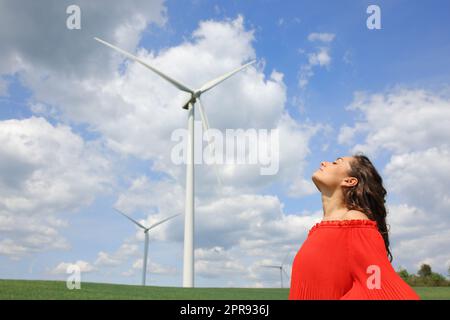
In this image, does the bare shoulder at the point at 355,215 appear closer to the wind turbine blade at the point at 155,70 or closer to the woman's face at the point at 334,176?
the woman's face at the point at 334,176

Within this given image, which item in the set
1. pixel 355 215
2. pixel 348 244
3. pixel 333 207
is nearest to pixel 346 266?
pixel 348 244

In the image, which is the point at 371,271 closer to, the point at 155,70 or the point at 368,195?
the point at 368,195

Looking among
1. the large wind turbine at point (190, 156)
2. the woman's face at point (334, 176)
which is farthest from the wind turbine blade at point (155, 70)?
the woman's face at point (334, 176)

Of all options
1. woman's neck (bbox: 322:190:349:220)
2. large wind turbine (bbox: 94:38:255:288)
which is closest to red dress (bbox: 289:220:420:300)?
woman's neck (bbox: 322:190:349:220)

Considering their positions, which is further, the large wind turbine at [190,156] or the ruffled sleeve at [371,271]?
the large wind turbine at [190,156]

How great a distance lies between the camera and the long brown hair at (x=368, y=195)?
13.9ft

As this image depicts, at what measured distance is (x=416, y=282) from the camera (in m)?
63.4

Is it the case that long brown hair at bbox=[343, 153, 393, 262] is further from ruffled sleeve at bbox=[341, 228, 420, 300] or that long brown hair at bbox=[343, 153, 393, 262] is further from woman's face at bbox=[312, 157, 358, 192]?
ruffled sleeve at bbox=[341, 228, 420, 300]

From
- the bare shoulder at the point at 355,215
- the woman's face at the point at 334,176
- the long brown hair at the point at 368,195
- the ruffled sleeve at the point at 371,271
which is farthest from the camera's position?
the woman's face at the point at 334,176

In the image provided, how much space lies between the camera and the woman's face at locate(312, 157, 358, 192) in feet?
14.5

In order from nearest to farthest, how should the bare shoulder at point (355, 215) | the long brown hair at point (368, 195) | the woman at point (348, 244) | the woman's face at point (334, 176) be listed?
the woman at point (348, 244), the bare shoulder at point (355, 215), the long brown hair at point (368, 195), the woman's face at point (334, 176)
